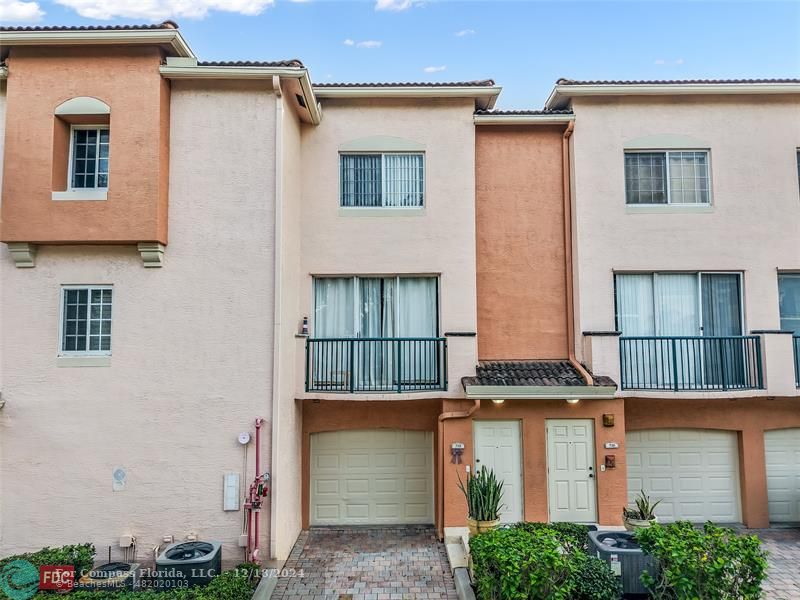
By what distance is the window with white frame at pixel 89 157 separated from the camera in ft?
30.2

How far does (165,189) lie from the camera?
9125 millimetres

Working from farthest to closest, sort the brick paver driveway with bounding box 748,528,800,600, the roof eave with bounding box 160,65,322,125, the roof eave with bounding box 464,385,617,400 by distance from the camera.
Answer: the roof eave with bounding box 464,385,617,400 < the roof eave with bounding box 160,65,322,125 < the brick paver driveway with bounding box 748,528,800,600

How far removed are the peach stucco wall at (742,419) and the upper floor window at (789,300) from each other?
160cm

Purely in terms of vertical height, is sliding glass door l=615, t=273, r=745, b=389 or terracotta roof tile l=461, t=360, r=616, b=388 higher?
sliding glass door l=615, t=273, r=745, b=389

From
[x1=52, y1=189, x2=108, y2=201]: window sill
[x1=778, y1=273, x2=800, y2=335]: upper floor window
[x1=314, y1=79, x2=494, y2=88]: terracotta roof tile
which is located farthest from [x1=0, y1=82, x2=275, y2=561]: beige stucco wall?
[x1=778, y1=273, x2=800, y2=335]: upper floor window

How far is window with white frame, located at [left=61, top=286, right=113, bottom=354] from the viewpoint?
9.10m

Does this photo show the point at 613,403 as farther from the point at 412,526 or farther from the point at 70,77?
the point at 70,77

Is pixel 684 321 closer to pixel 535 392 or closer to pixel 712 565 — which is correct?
pixel 535 392

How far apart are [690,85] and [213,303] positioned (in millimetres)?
10501

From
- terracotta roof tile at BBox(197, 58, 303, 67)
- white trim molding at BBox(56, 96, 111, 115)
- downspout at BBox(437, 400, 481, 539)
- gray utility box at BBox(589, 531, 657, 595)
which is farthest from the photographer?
downspout at BBox(437, 400, 481, 539)

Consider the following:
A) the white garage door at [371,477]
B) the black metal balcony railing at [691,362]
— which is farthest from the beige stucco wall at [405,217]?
the black metal balcony railing at [691,362]

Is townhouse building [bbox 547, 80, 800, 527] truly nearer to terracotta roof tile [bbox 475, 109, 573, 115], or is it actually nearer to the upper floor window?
the upper floor window

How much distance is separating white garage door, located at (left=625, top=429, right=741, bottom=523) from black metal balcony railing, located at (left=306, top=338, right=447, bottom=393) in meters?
4.68

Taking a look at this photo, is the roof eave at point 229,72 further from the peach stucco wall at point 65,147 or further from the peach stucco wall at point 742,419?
the peach stucco wall at point 742,419
